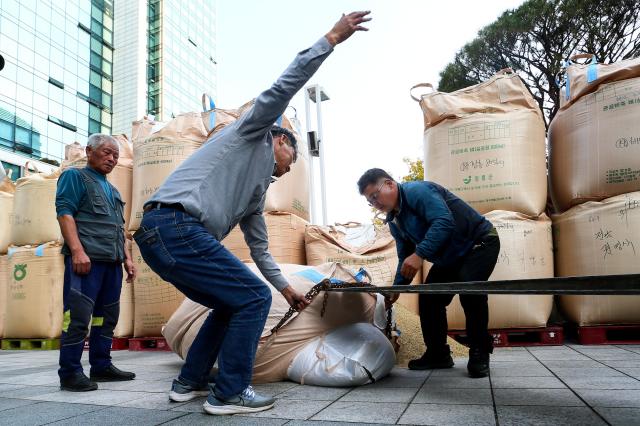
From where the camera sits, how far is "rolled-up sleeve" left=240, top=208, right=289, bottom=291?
228cm

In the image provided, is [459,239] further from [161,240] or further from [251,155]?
[161,240]

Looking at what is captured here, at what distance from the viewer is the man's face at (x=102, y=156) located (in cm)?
286

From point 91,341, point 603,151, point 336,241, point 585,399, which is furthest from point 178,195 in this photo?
point 603,151

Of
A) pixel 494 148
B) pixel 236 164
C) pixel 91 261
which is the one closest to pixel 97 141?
pixel 91 261

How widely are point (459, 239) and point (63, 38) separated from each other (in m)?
28.4

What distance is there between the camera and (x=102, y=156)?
2861 millimetres

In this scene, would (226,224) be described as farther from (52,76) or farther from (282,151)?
(52,76)

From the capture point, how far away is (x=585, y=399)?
1.85 meters

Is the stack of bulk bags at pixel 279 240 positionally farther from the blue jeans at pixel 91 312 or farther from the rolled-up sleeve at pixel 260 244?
the rolled-up sleeve at pixel 260 244

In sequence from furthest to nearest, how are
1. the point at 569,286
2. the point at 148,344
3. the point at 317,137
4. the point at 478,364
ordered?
1. the point at 317,137
2. the point at 148,344
3. the point at 478,364
4. the point at 569,286

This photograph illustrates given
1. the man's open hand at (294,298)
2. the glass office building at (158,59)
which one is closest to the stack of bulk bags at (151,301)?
the man's open hand at (294,298)

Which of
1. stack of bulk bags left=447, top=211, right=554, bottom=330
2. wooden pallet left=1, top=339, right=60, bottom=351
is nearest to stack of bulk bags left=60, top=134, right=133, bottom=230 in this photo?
wooden pallet left=1, top=339, right=60, bottom=351

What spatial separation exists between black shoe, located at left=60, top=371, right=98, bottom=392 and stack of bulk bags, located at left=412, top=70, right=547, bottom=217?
9.19 feet

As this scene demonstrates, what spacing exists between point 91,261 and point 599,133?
11.5ft
